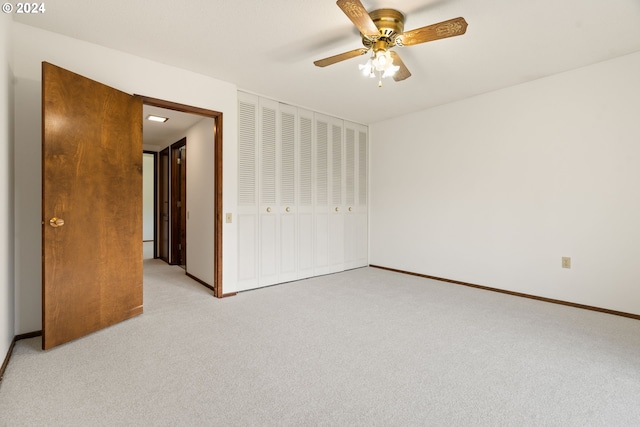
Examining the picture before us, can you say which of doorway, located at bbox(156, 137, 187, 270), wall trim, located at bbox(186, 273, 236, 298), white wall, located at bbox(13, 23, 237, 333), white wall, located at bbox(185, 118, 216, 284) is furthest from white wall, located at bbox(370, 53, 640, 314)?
white wall, located at bbox(13, 23, 237, 333)

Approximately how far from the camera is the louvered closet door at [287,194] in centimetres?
418

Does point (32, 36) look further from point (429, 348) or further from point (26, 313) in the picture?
point (429, 348)

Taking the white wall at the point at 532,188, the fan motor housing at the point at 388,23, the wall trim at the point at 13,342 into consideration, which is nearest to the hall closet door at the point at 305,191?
the white wall at the point at 532,188

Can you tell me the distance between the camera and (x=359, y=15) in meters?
1.92

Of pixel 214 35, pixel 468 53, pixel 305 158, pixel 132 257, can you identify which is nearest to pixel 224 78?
pixel 214 35

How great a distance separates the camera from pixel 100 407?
5.32 ft

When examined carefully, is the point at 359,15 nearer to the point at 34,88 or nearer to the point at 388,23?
the point at 388,23

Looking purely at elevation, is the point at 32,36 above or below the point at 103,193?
above

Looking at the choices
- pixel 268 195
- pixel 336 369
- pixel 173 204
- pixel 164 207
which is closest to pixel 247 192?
pixel 268 195

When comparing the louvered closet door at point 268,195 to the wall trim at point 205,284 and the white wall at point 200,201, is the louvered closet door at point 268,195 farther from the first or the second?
the white wall at point 200,201

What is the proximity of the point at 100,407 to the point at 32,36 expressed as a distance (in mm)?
2787

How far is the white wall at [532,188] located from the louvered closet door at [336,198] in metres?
0.86

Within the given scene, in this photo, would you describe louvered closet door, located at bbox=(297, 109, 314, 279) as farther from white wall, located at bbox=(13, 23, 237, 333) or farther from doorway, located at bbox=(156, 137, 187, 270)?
doorway, located at bbox=(156, 137, 187, 270)

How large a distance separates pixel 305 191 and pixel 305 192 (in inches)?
0.6
